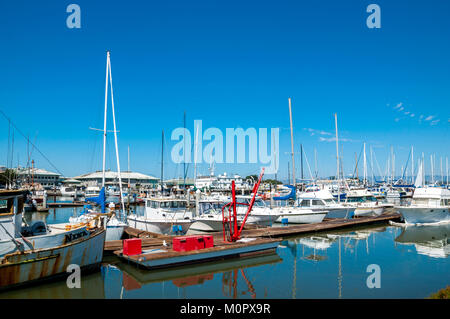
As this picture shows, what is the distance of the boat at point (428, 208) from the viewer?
101ft

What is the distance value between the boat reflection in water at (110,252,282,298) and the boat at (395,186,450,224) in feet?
66.1

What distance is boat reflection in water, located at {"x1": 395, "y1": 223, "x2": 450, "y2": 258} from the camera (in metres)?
21.3

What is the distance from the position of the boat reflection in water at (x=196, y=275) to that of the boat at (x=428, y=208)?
66.1 ft

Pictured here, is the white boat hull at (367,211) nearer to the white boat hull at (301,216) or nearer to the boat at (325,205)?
the boat at (325,205)

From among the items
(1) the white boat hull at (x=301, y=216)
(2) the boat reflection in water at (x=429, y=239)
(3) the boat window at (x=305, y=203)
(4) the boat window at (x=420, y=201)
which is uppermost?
(4) the boat window at (x=420, y=201)

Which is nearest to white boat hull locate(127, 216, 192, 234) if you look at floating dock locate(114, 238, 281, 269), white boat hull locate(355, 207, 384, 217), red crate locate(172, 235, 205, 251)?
floating dock locate(114, 238, 281, 269)

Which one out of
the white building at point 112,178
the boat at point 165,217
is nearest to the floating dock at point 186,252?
the boat at point 165,217

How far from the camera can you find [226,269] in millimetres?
16734

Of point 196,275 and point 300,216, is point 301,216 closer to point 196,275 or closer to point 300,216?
point 300,216

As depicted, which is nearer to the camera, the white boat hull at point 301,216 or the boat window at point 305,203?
the white boat hull at point 301,216

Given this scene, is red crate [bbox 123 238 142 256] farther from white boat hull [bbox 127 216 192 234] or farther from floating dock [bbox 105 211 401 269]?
white boat hull [bbox 127 216 192 234]

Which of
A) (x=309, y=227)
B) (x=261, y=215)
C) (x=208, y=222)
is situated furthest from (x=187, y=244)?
(x=261, y=215)

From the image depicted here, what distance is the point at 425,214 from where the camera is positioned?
31.0 m
